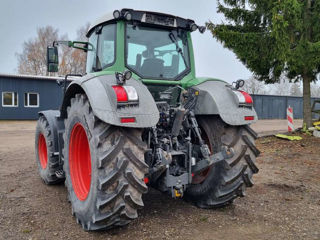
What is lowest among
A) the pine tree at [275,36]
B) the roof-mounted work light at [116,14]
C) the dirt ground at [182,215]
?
the dirt ground at [182,215]

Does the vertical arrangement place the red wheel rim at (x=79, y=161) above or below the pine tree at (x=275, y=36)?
below

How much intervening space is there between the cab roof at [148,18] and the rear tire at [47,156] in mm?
2006

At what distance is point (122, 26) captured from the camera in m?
3.88

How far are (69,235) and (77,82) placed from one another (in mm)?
1710

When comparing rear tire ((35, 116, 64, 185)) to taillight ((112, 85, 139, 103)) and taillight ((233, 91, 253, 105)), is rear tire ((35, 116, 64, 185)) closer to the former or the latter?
taillight ((112, 85, 139, 103))

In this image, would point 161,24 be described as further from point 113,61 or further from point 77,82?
point 77,82

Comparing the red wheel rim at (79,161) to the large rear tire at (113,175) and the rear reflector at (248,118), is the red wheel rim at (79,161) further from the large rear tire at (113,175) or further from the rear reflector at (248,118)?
the rear reflector at (248,118)

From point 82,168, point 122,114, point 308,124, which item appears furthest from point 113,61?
point 308,124

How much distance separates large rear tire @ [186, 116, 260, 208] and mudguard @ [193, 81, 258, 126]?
0.51 ft

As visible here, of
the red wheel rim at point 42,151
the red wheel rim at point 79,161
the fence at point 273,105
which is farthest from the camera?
the fence at point 273,105

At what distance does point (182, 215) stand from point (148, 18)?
2613 mm

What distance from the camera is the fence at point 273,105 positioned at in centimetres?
2891

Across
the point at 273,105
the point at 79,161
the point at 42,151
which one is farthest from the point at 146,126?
the point at 273,105

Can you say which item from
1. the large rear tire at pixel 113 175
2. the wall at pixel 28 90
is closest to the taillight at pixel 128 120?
the large rear tire at pixel 113 175
